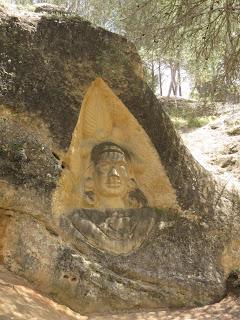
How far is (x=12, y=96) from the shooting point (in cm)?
616

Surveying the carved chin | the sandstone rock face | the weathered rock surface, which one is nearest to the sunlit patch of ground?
the sandstone rock face

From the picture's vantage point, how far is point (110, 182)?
268 inches

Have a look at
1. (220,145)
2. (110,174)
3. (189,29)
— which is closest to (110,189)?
(110,174)

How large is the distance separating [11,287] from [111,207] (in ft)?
6.61

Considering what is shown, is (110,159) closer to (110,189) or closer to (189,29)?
(110,189)

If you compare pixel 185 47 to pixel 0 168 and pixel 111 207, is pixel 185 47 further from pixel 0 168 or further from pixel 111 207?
pixel 0 168

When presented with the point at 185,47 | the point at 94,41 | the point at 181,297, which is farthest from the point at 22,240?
the point at 185,47

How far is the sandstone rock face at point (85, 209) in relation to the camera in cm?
583

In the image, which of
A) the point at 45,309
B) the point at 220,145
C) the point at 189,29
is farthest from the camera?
the point at 220,145

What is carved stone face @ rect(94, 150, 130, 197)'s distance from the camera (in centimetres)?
680

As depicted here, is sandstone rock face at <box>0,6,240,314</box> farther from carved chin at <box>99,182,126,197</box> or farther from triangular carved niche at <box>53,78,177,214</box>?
carved chin at <box>99,182,126,197</box>

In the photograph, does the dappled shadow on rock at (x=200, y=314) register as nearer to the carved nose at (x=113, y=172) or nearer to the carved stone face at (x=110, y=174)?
the carved stone face at (x=110, y=174)

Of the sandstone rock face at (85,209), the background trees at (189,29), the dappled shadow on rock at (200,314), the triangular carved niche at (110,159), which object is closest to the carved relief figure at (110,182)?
the triangular carved niche at (110,159)

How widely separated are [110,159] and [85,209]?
80 centimetres
